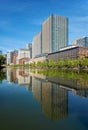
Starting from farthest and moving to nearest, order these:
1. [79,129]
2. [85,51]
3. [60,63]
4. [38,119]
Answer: [85,51]
[60,63]
[38,119]
[79,129]

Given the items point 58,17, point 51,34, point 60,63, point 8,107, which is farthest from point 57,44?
point 8,107

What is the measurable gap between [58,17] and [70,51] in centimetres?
5375

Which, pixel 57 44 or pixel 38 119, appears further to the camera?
pixel 57 44

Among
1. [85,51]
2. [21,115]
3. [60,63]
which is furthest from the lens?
[85,51]

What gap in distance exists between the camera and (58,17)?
15050 cm

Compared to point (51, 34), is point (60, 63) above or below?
below

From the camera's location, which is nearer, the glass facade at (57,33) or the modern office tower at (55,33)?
the modern office tower at (55,33)

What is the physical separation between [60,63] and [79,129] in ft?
245

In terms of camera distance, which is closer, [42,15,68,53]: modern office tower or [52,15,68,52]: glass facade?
[42,15,68,53]: modern office tower

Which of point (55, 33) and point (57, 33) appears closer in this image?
point (55, 33)

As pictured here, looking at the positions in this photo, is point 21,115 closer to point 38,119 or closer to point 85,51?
point 38,119

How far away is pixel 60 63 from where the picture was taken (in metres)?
81.9

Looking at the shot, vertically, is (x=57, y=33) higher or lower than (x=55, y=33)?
higher

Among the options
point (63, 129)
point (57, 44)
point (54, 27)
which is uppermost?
point (54, 27)
